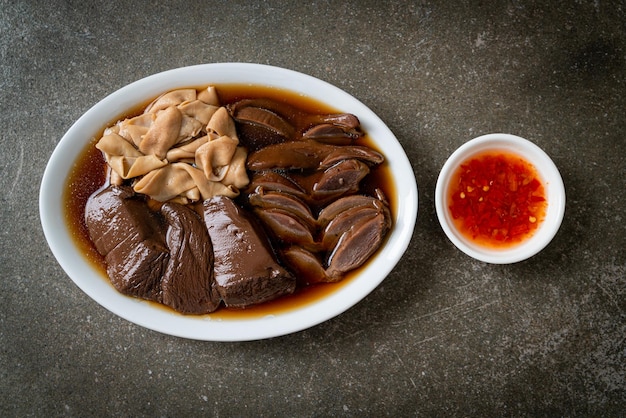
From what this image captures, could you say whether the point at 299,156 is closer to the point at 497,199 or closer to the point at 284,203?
the point at 284,203

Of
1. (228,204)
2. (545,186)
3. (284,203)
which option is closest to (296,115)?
(284,203)

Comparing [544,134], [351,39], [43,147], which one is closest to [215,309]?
[43,147]

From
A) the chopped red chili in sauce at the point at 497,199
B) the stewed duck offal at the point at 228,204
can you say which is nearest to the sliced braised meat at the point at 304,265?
the stewed duck offal at the point at 228,204

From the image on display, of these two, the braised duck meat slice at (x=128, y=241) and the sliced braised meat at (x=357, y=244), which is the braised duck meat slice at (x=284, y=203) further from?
the braised duck meat slice at (x=128, y=241)

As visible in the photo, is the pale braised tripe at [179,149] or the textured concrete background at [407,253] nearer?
the pale braised tripe at [179,149]

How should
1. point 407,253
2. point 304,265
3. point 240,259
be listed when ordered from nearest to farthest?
point 240,259 → point 304,265 → point 407,253

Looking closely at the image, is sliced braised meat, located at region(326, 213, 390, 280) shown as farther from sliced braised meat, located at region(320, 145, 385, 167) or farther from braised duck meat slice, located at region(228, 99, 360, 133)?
braised duck meat slice, located at region(228, 99, 360, 133)
